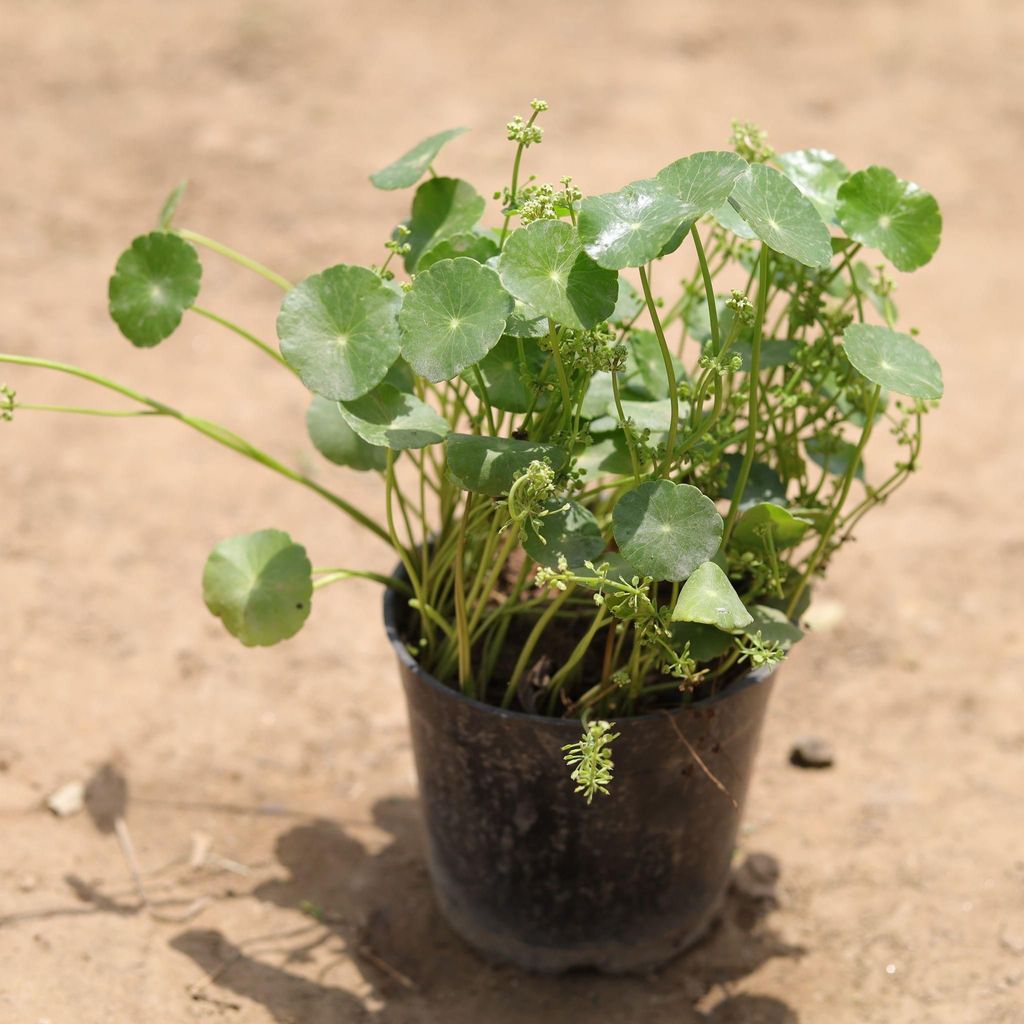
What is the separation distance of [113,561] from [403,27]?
2588 millimetres

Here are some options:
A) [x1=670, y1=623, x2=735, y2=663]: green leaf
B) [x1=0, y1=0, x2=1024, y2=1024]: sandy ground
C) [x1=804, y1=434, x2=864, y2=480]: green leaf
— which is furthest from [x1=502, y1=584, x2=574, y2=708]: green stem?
[x1=0, y1=0, x2=1024, y2=1024]: sandy ground

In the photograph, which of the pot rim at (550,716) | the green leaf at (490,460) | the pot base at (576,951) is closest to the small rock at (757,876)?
the pot base at (576,951)

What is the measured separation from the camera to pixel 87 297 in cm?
335

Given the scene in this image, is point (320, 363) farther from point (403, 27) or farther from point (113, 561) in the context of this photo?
point (403, 27)

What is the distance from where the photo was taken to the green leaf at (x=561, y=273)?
1290mm

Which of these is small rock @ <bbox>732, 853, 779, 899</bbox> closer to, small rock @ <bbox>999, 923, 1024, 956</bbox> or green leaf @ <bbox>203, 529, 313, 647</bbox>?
small rock @ <bbox>999, 923, 1024, 956</bbox>

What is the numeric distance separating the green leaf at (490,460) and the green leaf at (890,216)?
1.46ft

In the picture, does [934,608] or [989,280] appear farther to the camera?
[989,280]

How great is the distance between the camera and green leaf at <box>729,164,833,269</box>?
129 cm

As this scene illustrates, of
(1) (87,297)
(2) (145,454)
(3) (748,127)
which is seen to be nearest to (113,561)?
(2) (145,454)

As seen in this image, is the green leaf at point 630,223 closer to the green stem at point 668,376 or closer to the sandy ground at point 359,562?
the green stem at point 668,376

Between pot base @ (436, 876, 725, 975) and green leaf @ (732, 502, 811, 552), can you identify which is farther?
pot base @ (436, 876, 725, 975)

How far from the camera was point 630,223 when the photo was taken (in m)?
1.26

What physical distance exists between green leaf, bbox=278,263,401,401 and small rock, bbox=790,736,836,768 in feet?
3.95
